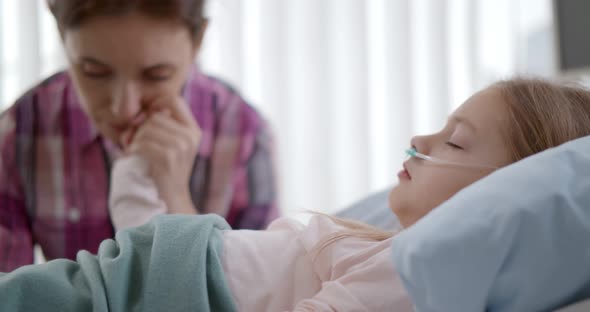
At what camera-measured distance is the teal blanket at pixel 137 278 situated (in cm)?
69

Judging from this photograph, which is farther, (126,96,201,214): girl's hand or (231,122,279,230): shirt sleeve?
(231,122,279,230): shirt sleeve

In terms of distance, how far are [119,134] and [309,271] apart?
748 mm

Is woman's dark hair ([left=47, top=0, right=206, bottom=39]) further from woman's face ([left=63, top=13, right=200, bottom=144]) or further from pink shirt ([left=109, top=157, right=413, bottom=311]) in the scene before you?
pink shirt ([left=109, top=157, right=413, bottom=311])

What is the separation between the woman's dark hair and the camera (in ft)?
3.88

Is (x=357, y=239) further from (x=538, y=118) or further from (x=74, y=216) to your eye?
(x=74, y=216)

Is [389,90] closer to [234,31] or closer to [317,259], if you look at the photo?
[234,31]

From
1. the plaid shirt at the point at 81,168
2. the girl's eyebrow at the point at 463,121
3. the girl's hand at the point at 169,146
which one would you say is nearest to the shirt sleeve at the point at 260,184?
the plaid shirt at the point at 81,168

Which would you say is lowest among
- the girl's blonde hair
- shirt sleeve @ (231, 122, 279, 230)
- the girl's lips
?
shirt sleeve @ (231, 122, 279, 230)

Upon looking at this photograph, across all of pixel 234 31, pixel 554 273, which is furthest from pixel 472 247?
pixel 234 31

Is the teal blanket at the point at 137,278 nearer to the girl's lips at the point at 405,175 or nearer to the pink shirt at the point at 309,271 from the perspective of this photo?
the pink shirt at the point at 309,271

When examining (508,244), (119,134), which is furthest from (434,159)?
(119,134)

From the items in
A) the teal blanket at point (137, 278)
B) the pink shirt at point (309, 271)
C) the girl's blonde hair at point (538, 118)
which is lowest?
the pink shirt at point (309, 271)

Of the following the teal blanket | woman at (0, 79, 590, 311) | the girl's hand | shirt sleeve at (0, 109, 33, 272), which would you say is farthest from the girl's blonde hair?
shirt sleeve at (0, 109, 33, 272)

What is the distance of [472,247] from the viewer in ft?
1.86
